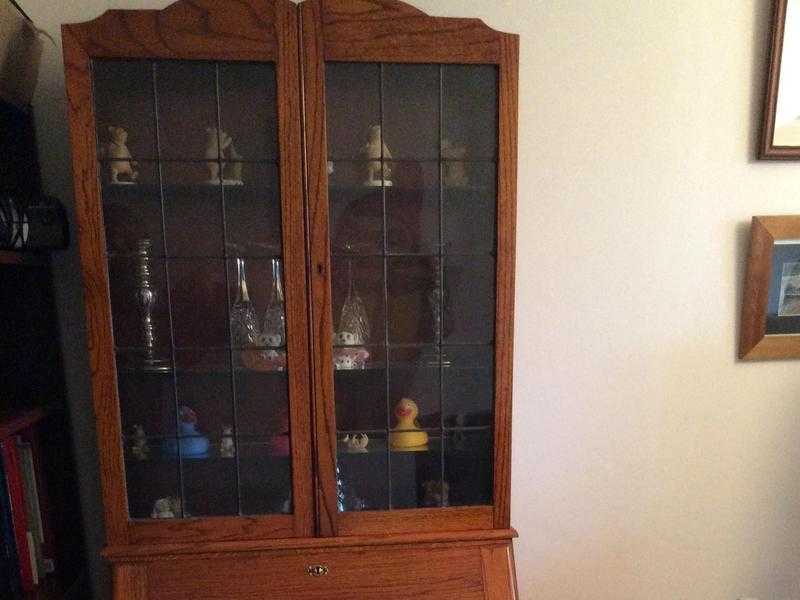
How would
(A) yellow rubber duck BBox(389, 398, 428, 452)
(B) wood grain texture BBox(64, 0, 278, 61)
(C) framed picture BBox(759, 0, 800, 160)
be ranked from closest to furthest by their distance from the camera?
(B) wood grain texture BBox(64, 0, 278, 61)
(A) yellow rubber duck BBox(389, 398, 428, 452)
(C) framed picture BBox(759, 0, 800, 160)

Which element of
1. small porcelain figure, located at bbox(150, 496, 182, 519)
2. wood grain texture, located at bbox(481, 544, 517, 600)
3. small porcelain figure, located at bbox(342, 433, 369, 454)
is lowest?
wood grain texture, located at bbox(481, 544, 517, 600)

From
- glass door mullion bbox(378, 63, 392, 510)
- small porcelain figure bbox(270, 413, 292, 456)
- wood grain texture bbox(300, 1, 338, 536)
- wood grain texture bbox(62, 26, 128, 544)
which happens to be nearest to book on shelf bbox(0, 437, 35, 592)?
wood grain texture bbox(62, 26, 128, 544)

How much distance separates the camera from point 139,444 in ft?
3.30

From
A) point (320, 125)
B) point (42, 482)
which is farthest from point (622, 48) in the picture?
point (42, 482)

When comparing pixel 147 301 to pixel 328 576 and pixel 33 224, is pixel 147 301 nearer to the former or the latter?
pixel 33 224

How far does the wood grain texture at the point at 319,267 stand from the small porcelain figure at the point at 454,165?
0.26 metres

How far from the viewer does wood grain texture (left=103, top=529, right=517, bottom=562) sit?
967 millimetres

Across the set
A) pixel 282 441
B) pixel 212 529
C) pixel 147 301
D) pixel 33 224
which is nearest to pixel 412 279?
pixel 282 441

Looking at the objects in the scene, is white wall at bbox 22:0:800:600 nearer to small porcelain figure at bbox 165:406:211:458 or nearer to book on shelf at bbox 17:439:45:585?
book on shelf at bbox 17:439:45:585

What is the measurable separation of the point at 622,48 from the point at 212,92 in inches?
40.6

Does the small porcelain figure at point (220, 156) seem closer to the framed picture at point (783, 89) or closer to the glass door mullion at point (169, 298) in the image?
the glass door mullion at point (169, 298)

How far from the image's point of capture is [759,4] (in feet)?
4.01

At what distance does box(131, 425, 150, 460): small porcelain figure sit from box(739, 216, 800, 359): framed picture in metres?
1.58

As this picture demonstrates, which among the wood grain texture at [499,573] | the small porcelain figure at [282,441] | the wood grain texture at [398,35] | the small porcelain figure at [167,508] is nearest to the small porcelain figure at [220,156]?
the wood grain texture at [398,35]
